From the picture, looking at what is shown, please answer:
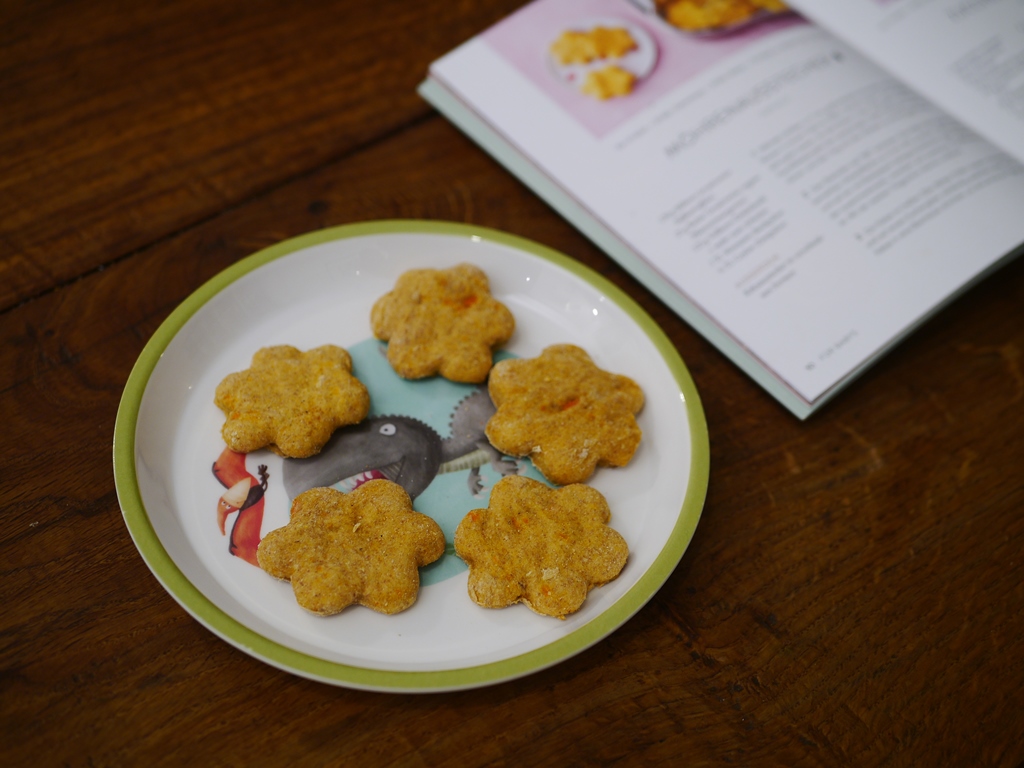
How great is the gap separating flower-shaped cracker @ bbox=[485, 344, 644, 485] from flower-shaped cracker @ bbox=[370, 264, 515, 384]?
45 millimetres

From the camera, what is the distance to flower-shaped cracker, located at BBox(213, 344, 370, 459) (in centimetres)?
92

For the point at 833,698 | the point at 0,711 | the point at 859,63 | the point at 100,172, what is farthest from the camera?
the point at 859,63

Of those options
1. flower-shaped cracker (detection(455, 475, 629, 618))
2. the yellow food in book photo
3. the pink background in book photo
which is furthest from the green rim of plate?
the yellow food in book photo

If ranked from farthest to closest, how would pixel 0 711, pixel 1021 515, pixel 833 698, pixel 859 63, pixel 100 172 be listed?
pixel 859 63, pixel 100 172, pixel 1021 515, pixel 833 698, pixel 0 711

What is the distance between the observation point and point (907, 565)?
0.97 metres

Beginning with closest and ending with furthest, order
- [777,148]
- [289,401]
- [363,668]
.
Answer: [363,668] < [289,401] < [777,148]

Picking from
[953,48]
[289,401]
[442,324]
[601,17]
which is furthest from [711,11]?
[289,401]

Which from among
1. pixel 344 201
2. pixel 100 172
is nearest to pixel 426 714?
pixel 344 201

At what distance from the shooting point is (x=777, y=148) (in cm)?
119

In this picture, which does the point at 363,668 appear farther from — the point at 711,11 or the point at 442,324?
the point at 711,11

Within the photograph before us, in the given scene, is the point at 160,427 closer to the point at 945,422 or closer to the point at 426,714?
the point at 426,714

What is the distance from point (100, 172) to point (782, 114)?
992mm

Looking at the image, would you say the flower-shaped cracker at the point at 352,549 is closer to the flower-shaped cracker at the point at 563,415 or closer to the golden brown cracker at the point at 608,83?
the flower-shaped cracker at the point at 563,415

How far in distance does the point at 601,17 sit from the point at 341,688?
1049 millimetres
